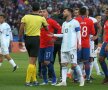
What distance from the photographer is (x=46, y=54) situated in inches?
607

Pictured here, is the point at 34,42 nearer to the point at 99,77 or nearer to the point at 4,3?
the point at 99,77

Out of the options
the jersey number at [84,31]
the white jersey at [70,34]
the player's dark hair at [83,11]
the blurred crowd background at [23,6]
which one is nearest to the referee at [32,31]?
the white jersey at [70,34]

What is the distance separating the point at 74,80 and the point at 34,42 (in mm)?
2437

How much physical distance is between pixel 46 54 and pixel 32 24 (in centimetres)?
Result: 118

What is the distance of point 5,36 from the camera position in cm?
2112

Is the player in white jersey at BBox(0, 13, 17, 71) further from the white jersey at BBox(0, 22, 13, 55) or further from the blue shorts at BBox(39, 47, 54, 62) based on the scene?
the blue shorts at BBox(39, 47, 54, 62)

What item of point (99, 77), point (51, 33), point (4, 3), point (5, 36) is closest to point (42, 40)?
point (51, 33)

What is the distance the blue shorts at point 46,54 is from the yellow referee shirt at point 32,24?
876 millimetres

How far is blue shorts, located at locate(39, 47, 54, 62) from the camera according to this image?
603 inches

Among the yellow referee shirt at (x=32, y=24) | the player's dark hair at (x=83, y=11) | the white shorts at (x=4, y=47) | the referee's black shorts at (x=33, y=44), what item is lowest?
the white shorts at (x=4, y=47)

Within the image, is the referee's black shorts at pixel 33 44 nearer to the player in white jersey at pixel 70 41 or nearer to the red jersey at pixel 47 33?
the player in white jersey at pixel 70 41

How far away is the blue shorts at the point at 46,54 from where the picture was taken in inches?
603

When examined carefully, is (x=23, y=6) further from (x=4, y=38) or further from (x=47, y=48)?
(x=47, y=48)

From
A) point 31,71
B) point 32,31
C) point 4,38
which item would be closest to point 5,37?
point 4,38
